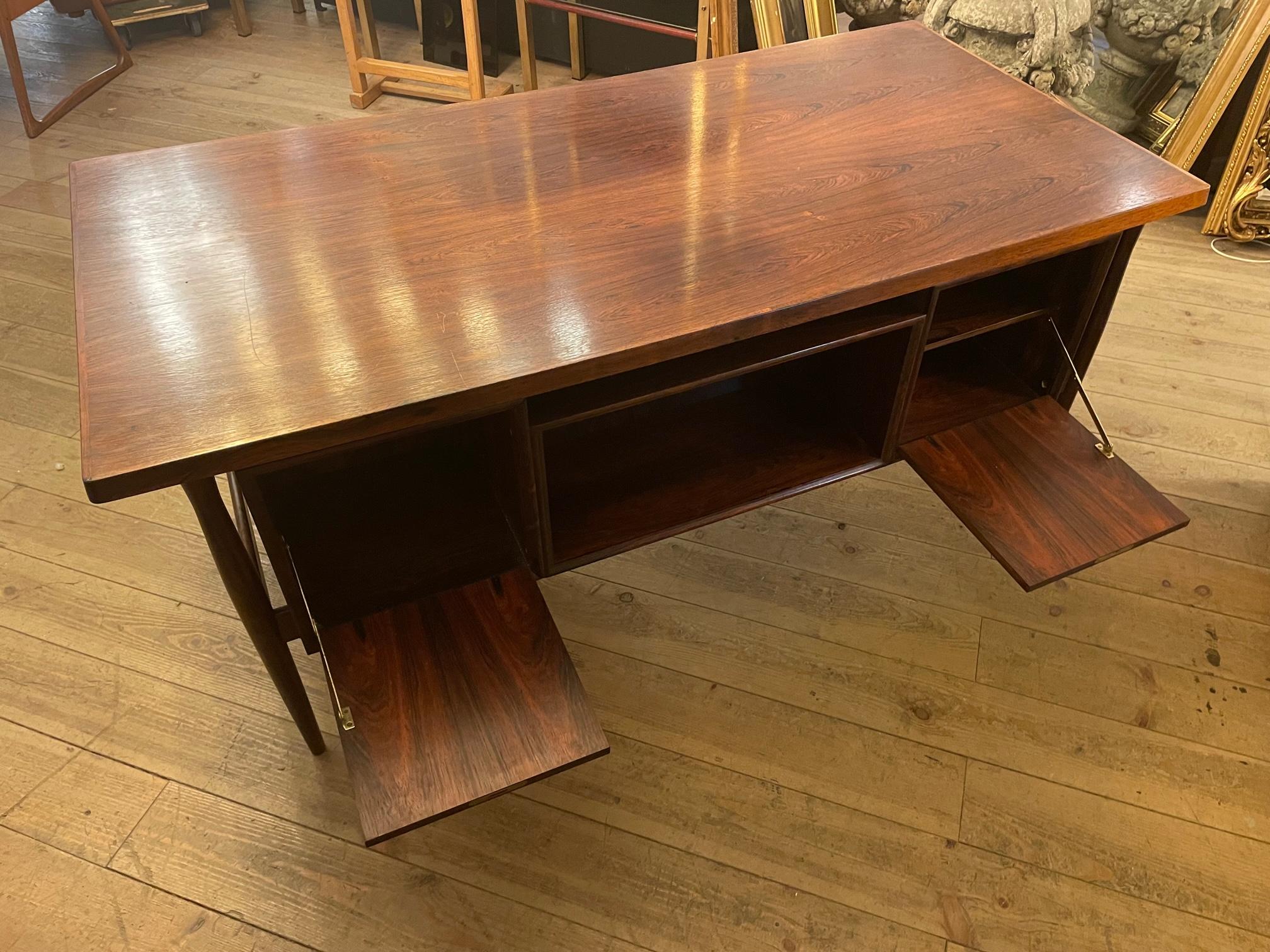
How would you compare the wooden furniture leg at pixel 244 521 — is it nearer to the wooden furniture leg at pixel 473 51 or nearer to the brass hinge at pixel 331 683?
the brass hinge at pixel 331 683

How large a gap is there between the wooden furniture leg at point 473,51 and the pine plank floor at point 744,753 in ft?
5.76

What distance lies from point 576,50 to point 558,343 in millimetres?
2600

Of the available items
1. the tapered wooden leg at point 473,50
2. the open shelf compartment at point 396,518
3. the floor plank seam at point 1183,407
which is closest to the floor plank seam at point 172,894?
the open shelf compartment at point 396,518

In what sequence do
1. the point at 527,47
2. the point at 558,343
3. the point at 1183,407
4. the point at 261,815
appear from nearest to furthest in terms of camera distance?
1. the point at 558,343
2. the point at 261,815
3. the point at 1183,407
4. the point at 527,47

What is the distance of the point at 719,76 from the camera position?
6.07ft

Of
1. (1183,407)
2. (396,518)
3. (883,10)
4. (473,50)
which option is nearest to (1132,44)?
(883,10)

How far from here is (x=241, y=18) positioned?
3840 mm

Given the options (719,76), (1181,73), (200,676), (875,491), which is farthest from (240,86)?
(1181,73)

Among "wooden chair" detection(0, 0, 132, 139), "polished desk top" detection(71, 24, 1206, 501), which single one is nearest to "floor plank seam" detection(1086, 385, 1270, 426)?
"polished desk top" detection(71, 24, 1206, 501)

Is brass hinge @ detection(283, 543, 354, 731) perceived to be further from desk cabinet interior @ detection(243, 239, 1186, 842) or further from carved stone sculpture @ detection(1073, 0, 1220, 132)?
carved stone sculpture @ detection(1073, 0, 1220, 132)

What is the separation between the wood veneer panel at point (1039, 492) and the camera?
5.04ft

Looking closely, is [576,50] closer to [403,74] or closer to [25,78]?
[403,74]

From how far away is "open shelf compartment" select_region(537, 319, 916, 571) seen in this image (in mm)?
1593

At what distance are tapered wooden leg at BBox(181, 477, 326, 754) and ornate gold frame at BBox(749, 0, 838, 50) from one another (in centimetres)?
210
